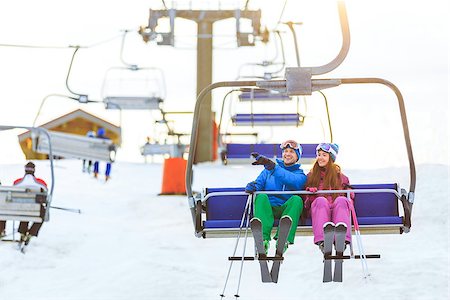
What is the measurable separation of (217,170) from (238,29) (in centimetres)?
809

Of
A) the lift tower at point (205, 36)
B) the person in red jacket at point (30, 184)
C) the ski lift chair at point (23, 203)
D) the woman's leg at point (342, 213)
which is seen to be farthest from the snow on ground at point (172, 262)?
the woman's leg at point (342, 213)

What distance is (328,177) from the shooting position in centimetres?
645

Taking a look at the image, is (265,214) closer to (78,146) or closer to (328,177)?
(328,177)

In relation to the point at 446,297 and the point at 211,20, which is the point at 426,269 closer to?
the point at 446,297

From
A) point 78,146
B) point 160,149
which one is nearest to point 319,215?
point 78,146

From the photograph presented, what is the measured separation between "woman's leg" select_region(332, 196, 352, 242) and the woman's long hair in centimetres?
21

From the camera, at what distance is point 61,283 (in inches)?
452

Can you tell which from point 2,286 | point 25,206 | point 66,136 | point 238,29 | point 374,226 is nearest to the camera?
point 374,226

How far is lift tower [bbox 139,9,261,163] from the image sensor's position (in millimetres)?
16828

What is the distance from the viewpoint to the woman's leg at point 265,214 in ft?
20.3

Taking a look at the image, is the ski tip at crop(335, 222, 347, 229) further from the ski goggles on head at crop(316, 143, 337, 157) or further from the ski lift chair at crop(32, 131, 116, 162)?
the ski lift chair at crop(32, 131, 116, 162)

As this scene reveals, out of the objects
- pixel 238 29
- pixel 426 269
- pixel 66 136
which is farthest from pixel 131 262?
pixel 238 29

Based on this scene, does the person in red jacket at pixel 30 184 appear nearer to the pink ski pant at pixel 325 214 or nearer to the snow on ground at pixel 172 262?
the snow on ground at pixel 172 262

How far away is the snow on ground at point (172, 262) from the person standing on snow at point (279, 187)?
176 inches
